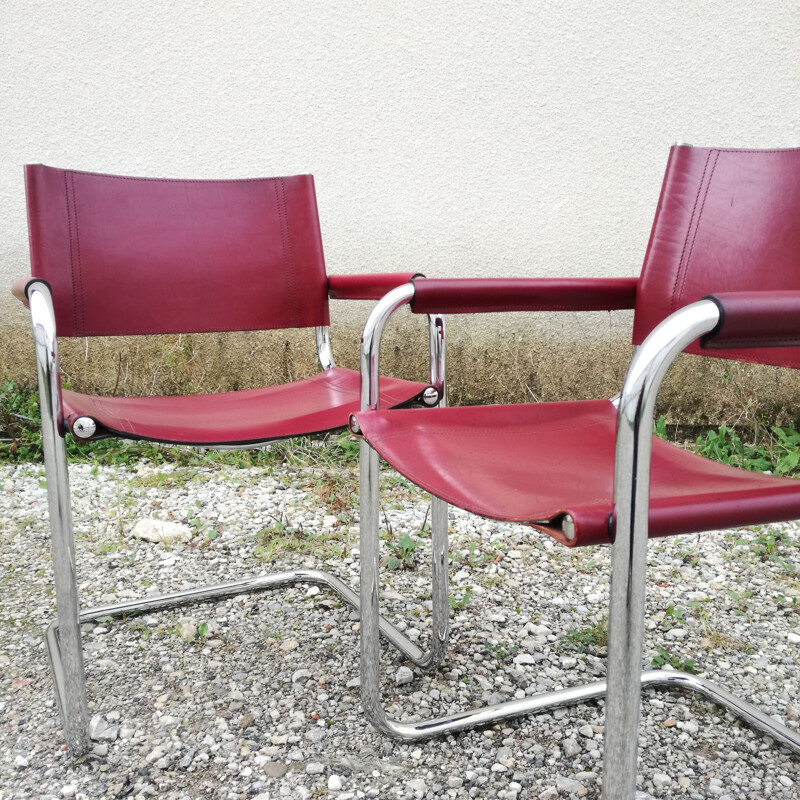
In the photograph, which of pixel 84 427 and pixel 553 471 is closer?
pixel 553 471

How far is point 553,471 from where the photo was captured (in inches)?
39.5

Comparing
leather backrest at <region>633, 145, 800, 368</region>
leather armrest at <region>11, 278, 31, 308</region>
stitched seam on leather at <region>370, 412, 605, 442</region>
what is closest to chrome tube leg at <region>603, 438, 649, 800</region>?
stitched seam on leather at <region>370, 412, 605, 442</region>

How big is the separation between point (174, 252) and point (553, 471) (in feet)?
3.22

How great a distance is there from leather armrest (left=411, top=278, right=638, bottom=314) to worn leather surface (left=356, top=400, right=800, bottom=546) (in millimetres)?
167

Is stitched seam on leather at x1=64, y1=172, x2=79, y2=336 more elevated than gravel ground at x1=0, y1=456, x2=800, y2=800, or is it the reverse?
stitched seam on leather at x1=64, y1=172, x2=79, y2=336

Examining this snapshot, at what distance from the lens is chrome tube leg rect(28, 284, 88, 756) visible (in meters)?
1.13

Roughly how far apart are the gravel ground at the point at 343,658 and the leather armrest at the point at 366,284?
70 centimetres

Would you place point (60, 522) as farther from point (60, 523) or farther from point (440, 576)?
point (440, 576)

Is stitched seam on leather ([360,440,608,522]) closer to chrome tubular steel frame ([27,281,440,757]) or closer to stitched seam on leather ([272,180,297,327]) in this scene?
chrome tubular steel frame ([27,281,440,757])

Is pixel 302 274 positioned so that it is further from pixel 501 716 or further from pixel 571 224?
pixel 571 224

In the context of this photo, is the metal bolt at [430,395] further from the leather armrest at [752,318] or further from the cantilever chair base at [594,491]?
the leather armrest at [752,318]

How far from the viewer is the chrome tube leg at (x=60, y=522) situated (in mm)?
1132

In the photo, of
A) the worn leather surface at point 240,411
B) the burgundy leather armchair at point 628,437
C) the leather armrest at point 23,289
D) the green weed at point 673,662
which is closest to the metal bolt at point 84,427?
the worn leather surface at point 240,411

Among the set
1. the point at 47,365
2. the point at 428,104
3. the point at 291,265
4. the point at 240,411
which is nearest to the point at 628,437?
the point at 47,365
